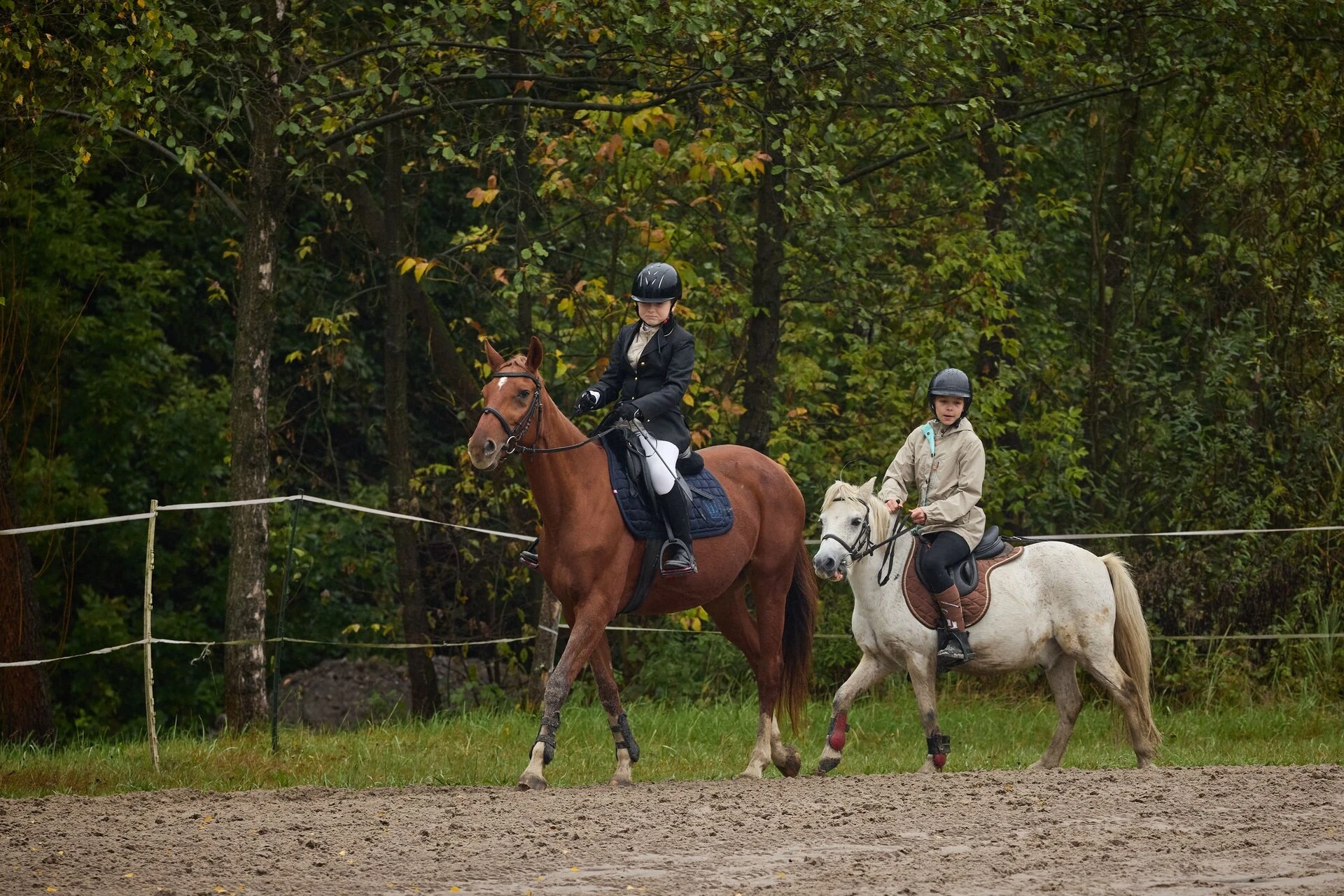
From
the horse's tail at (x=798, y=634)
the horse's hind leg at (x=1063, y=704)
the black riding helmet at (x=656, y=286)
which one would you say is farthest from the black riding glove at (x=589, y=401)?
the horse's hind leg at (x=1063, y=704)

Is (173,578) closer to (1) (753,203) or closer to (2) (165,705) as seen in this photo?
(2) (165,705)

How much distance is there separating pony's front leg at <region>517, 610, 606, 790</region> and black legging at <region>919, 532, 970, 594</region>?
2.02m

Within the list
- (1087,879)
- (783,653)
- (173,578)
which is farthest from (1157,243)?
(1087,879)

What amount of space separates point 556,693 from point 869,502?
2.20 m

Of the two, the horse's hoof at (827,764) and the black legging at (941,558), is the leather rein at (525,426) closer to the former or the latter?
the black legging at (941,558)

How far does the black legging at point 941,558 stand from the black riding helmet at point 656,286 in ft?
7.00

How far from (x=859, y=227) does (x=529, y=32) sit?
408 centimetres

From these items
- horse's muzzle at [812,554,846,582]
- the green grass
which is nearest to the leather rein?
horse's muzzle at [812,554,846,582]

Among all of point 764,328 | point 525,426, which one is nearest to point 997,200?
point 764,328

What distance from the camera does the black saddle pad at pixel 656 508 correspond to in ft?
29.0

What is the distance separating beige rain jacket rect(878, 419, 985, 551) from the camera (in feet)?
30.2

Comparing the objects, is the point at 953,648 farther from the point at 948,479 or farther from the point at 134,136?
the point at 134,136

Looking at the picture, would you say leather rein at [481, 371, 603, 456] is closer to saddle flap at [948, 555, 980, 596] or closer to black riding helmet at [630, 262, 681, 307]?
black riding helmet at [630, 262, 681, 307]

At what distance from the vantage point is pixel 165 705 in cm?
1761
